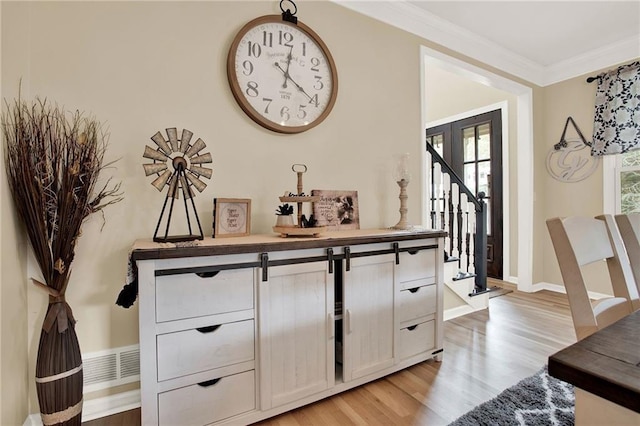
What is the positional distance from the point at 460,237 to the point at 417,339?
1.75m

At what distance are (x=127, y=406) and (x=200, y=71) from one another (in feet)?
6.13

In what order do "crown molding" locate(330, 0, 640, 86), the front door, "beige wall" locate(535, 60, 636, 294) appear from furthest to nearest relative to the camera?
1. the front door
2. "beige wall" locate(535, 60, 636, 294)
3. "crown molding" locate(330, 0, 640, 86)

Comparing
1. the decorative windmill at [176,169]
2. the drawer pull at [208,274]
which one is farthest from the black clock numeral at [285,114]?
the drawer pull at [208,274]

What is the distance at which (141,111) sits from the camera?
66.7 inches

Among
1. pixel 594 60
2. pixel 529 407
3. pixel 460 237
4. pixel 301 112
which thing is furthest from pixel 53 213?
pixel 594 60

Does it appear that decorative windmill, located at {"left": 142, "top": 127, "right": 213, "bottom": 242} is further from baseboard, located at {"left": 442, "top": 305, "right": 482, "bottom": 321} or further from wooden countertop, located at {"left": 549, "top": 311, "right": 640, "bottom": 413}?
baseboard, located at {"left": 442, "top": 305, "right": 482, "bottom": 321}

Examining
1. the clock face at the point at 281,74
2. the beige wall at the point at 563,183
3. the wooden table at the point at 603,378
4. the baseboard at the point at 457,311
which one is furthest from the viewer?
the beige wall at the point at 563,183

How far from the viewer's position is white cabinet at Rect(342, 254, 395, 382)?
1.76 metres

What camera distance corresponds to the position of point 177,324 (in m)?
1.34

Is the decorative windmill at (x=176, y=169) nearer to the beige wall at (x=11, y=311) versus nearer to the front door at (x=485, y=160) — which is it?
the beige wall at (x=11, y=311)

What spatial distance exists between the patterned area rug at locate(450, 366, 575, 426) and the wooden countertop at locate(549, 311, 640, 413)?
1129 millimetres

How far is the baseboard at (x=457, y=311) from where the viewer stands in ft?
9.59

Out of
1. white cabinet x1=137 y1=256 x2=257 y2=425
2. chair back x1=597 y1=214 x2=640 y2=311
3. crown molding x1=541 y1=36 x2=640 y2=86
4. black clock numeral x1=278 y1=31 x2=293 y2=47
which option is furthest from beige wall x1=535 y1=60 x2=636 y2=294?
white cabinet x1=137 y1=256 x2=257 y2=425

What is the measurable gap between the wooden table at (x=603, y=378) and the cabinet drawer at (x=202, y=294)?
1.20 m
